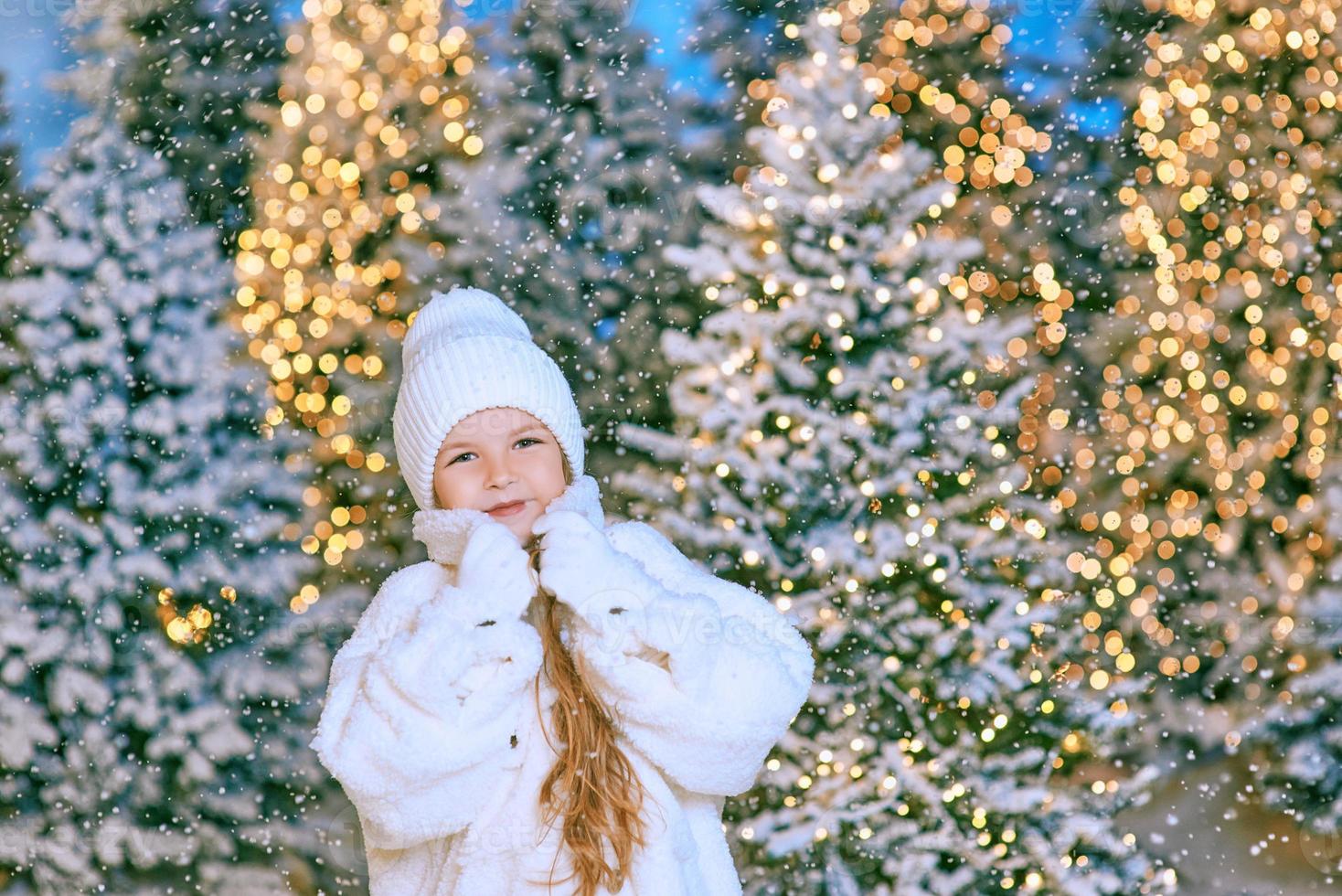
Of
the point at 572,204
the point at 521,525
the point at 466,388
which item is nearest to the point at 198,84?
the point at 572,204

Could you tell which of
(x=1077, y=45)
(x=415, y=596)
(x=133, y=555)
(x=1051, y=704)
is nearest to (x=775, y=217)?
(x=1077, y=45)

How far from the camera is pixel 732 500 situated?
2531mm

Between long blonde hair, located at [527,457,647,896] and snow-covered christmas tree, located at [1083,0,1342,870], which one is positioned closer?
long blonde hair, located at [527,457,647,896]

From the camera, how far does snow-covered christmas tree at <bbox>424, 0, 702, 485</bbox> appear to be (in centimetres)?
265

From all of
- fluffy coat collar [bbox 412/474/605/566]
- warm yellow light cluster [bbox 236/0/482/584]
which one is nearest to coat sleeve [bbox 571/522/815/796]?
fluffy coat collar [bbox 412/474/605/566]

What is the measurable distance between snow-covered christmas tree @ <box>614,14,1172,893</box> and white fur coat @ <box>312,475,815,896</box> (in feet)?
3.28

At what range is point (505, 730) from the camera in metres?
1.40

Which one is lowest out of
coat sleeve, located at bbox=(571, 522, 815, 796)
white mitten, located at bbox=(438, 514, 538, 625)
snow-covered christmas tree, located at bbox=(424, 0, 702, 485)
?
snow-covered christmas tree, located at bbox=(424, 0, 702, 485)

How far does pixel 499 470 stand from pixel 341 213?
4.31 feet

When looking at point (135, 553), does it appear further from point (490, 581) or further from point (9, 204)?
point (490, 581)

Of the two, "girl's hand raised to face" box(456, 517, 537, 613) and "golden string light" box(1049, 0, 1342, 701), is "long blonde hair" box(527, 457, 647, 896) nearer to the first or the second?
"girl's hand raised to face" box(456, 517, 537, 613)

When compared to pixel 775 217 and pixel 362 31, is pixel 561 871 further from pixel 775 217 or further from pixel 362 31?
pixel 362 31

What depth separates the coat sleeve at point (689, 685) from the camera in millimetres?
1414

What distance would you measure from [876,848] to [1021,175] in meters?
1.37
